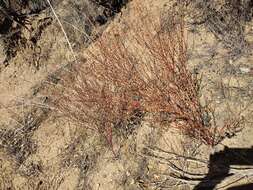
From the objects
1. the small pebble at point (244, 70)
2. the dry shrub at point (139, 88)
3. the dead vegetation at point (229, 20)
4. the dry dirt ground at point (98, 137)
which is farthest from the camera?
the dead vegetation at point (229, 20)

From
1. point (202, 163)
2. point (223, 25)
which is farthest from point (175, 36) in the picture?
point (202, 163)

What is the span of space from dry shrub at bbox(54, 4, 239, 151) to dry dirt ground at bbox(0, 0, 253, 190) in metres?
0.11

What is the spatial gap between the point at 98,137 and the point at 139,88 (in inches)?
22.2

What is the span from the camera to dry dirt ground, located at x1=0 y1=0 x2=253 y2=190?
362 centimetres

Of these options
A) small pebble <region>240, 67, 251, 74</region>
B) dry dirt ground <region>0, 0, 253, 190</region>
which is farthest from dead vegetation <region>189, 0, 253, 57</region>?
small pebble <region>240, 67, 251, 74</region>

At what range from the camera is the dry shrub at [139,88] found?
3.81 m

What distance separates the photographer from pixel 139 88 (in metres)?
3.97

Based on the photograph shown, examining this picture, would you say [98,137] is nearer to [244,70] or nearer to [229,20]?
[244,70]

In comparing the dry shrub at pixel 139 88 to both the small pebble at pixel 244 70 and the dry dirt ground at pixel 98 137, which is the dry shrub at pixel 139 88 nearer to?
the dry dirt ground at pixel 98 137

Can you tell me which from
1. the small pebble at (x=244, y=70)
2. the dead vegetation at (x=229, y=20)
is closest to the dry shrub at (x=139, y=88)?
the dead vegetation at (x=229, y=20)

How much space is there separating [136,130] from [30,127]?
1025 millimetres

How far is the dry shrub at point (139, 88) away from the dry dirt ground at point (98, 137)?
0.11 meters

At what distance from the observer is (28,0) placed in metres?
4.71

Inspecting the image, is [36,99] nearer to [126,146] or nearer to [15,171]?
[15,171]
